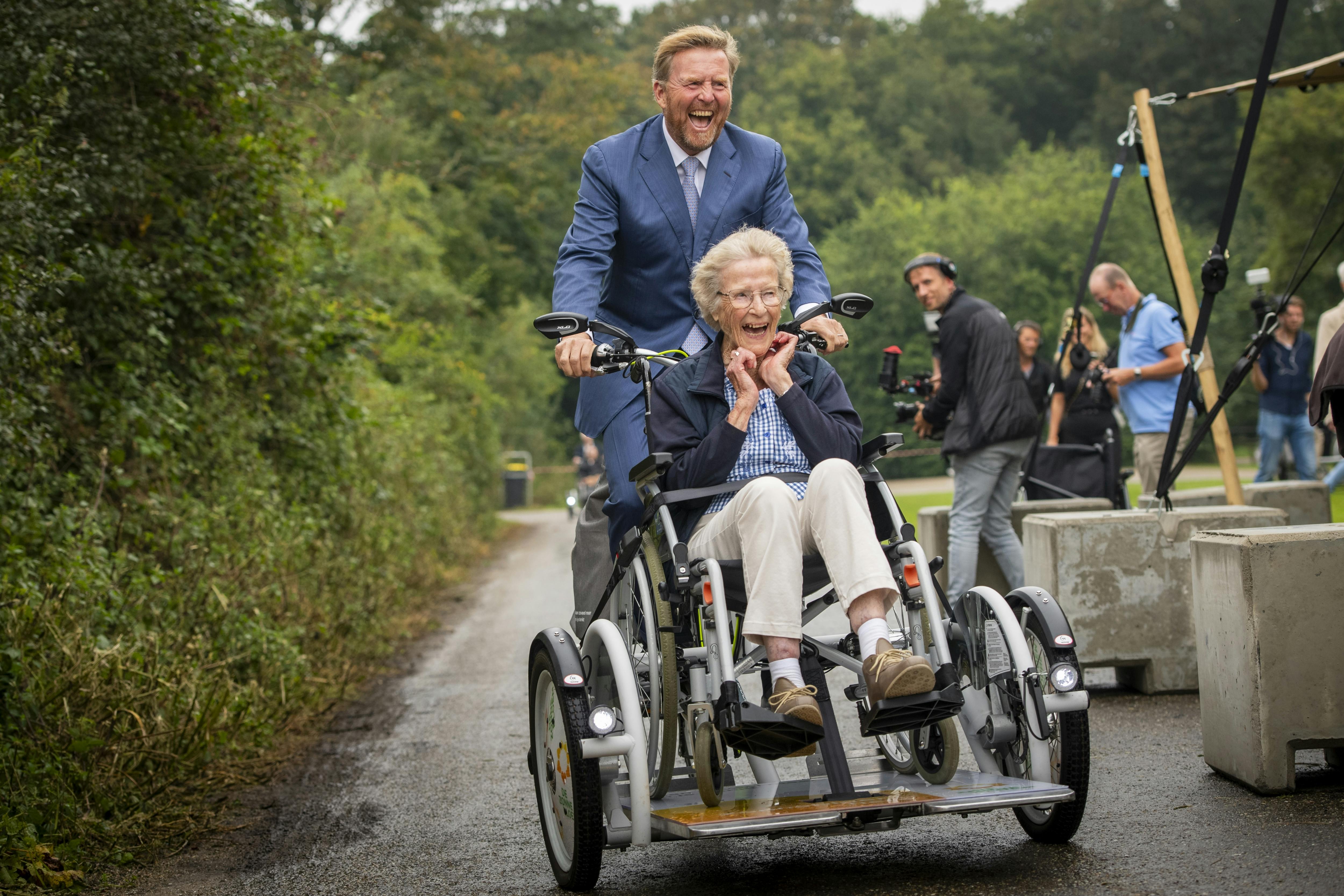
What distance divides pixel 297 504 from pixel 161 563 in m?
2.31

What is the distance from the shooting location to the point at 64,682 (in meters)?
5.33

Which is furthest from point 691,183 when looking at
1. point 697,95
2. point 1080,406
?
point 1080,406

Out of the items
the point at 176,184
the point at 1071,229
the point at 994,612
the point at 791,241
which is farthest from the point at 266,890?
the point at 1071,229

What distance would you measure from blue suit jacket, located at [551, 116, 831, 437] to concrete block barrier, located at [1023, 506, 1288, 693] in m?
2.45

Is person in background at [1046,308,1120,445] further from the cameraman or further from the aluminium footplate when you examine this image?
the aluminium footplate

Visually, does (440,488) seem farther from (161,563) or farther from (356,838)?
(356,838)

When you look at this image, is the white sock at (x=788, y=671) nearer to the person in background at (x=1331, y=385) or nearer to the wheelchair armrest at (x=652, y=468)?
the wheelchair armrest at (x=652, y=468)

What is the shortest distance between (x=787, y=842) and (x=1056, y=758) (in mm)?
1004

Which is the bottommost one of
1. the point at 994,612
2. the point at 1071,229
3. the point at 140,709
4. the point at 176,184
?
the point at 140,709

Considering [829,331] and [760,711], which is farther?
[829,331]

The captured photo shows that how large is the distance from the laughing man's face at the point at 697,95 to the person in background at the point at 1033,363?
19.1 feet

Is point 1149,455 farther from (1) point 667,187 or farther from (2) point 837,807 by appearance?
(2) point 837,807

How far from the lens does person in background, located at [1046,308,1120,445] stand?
9.75 metres

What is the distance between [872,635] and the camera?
3908 millimetres
